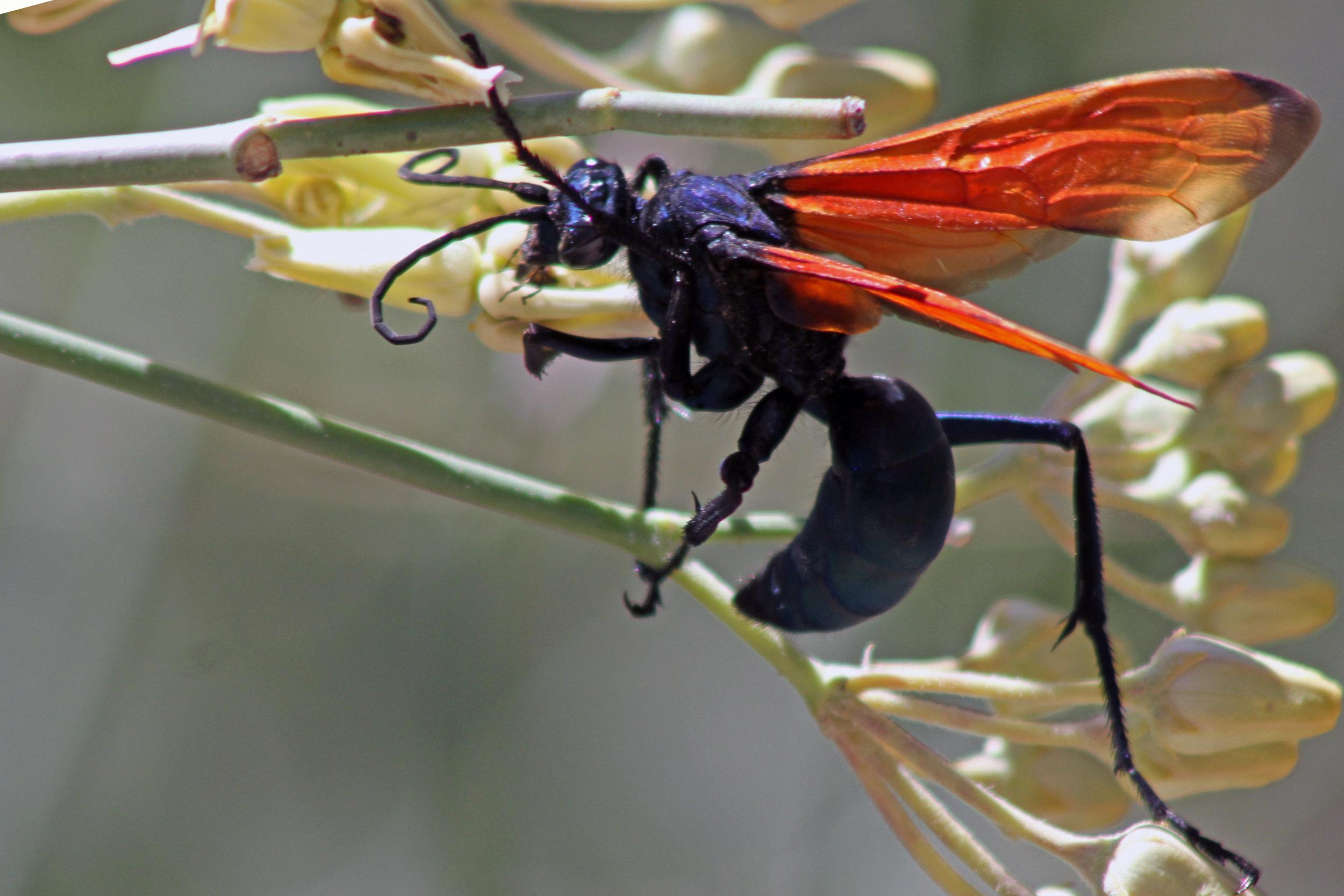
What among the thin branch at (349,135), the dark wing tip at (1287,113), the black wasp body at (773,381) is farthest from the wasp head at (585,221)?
the dark wing tip at (1287,113)

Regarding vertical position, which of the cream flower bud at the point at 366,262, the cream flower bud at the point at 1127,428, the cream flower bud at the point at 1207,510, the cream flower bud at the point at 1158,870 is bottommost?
the cream flower bud at the point at 1158,870

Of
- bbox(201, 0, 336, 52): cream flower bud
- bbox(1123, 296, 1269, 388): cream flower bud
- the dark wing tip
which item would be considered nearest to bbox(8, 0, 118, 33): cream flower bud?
bbox(201, 0, 336, 52): cream flower bud

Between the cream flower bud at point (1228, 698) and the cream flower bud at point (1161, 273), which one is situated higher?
the cream flower bud at point (1161, 273)

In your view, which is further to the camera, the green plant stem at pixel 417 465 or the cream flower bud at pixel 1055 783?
the cream flower bud at pixel 1055 783

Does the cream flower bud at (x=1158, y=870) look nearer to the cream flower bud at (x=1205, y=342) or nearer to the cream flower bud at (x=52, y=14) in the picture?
the cream flower bud at (x=1205, y=342)

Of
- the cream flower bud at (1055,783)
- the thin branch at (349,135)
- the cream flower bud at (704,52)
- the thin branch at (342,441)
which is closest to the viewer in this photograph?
the thin branch at (349,135)

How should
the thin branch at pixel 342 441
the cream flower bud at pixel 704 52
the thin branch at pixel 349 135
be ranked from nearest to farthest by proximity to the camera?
the thin branch at pixel 349 135
the thin branch at pixel 342 441
the cream flower bud at pixel 704 52

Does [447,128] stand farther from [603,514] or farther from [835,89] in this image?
[835,89]

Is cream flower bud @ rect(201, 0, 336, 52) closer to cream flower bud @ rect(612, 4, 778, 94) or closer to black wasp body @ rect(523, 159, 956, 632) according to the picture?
black wasp body @ rect(523, 159, 956, 632)
